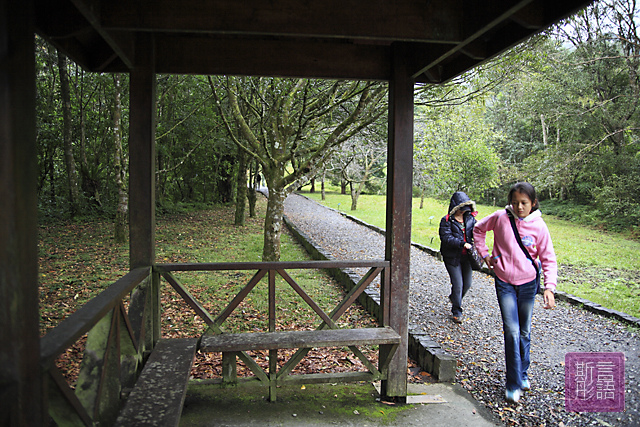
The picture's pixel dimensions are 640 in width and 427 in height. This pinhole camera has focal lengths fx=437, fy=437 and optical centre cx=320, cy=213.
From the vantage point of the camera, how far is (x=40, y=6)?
2852 mm

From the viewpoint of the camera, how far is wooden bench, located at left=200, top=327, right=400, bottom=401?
3816mm

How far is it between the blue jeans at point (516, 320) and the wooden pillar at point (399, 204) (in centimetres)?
94

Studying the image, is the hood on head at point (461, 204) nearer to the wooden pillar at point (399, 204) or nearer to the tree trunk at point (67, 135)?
the wooden pillar at point (399, 204)

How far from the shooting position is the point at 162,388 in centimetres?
307

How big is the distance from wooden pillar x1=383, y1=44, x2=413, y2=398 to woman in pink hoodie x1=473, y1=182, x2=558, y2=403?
914 mm

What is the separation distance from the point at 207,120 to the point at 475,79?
11125 mm

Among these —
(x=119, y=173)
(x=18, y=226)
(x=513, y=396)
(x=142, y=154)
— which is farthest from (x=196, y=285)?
(x=18, y=226)

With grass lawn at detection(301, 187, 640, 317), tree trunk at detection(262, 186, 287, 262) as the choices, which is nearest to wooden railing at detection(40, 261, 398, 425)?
tree trunk at detection(262, 186, 287, 262)

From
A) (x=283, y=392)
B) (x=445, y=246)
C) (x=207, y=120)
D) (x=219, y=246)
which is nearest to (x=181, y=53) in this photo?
(x=283, y=392)

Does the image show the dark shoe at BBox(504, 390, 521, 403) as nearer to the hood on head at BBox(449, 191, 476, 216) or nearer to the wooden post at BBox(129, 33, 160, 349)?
the hood on head at BBox(449, 191, 476, 216)

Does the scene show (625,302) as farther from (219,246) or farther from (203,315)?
(219,246)

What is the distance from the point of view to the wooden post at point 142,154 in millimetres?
3836

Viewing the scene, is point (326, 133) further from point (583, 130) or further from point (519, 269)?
point (583, 130)

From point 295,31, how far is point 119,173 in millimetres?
9366
